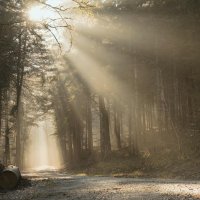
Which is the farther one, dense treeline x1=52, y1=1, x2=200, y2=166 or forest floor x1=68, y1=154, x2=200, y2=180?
dense treeline x1=52, y1=1, x2=200, y2=166

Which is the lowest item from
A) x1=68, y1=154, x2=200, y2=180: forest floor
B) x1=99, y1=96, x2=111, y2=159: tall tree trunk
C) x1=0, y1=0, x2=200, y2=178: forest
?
x1=68, y1=154, x2=200, y2=180: forest floor

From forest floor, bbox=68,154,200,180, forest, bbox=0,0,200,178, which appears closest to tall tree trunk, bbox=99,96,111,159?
forest, bbox=0,0,200,178

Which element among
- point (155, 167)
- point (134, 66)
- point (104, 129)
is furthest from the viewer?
point (104, 129)

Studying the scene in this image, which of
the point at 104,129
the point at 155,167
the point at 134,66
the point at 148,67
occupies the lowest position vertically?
the point at 155,167

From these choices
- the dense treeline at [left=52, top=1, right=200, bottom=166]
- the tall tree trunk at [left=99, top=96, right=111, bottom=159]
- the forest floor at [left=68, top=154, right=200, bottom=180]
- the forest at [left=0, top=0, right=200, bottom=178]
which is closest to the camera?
the forest floor at [left=68, top=154, right=200, bottom=180]

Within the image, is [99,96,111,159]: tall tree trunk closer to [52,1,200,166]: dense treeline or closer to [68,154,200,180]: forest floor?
[52,1,200,166]: dense treeline

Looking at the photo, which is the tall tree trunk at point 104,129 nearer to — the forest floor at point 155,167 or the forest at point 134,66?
the forest at point 134,66

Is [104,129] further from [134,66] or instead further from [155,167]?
[155,167]

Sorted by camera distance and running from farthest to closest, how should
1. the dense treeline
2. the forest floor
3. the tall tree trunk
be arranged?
the tall tree trunk → the dense treeline → the forest floor

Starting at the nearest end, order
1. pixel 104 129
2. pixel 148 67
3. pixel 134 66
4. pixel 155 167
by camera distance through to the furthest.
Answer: pixel 155 167 < pixel 134 66 < pixel 148 67 < pixel 104 129

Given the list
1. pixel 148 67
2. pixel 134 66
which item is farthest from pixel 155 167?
pixel 148 67

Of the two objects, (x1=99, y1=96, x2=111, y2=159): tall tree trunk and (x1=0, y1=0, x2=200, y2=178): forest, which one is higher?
(x1=0, y1=0, x2=200, y2=178): forest

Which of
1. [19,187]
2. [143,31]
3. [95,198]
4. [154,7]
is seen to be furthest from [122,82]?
[95,198]

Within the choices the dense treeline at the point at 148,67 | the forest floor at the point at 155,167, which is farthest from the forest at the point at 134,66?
the forest floor at the point at 155,167
